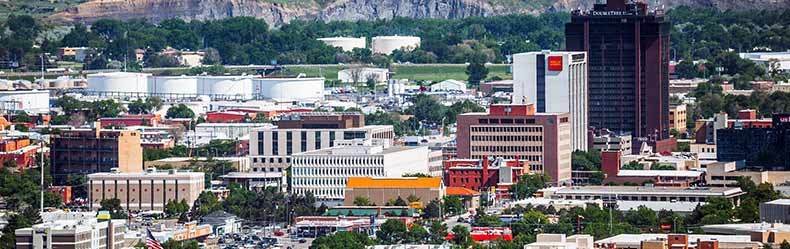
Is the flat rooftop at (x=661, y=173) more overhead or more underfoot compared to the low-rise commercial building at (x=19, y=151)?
more underfoot

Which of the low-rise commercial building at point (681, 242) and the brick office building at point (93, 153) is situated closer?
the low-rise commercial building at point (681, 242)

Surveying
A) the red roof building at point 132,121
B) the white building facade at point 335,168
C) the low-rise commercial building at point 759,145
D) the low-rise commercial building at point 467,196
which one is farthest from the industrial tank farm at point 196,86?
the low-rise commercial building at point 467,196

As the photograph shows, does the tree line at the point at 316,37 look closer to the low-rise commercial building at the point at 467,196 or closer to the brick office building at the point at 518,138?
the brick office building at the point at 518,138

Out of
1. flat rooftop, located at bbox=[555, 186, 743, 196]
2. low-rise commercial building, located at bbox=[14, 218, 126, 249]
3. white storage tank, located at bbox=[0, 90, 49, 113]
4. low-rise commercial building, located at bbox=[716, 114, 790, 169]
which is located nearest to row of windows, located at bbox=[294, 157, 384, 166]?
flat rooftop, located at bbox=[555, 186, 743, 196]

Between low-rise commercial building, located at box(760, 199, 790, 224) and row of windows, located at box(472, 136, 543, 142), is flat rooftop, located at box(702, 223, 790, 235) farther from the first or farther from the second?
row of windows, located at box(472, 136, 543, 142)

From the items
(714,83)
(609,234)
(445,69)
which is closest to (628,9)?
(714,83)

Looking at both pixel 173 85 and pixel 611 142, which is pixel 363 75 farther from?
pixel 611 142

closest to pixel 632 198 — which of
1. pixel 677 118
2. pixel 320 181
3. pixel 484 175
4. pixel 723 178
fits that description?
pixel 723 178
